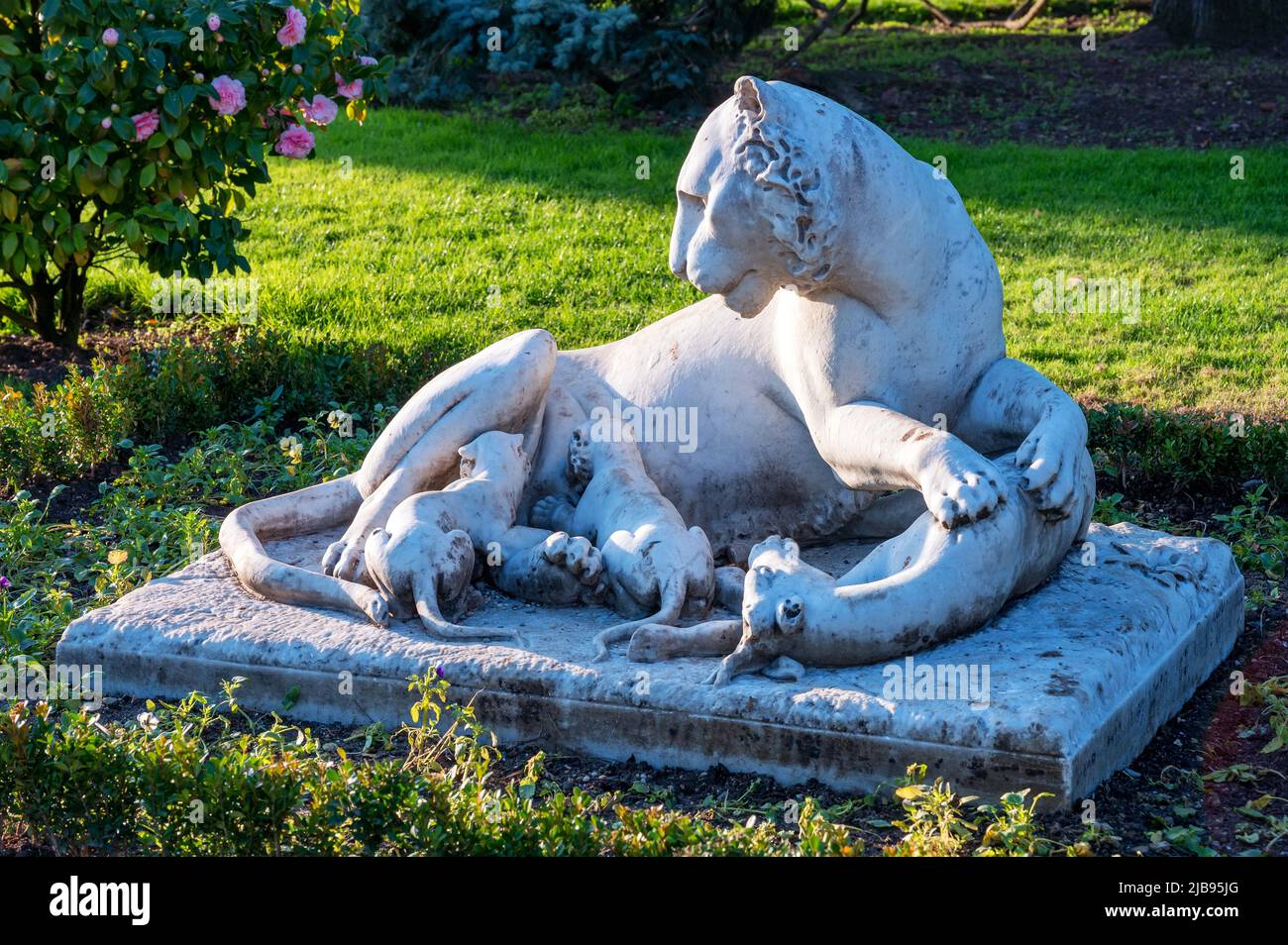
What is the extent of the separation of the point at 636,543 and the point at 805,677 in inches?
27.8

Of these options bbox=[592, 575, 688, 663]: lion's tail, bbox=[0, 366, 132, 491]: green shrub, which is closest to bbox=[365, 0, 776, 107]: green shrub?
bbox=[0, 366, 132, 491]: green shrub

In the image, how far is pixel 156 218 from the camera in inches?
336

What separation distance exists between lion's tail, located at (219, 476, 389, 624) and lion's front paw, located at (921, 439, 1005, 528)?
1.66m

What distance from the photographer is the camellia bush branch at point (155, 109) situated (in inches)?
314

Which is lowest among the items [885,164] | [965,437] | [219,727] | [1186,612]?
[219,727]

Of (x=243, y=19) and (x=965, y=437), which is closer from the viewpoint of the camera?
(x=965, y=437)

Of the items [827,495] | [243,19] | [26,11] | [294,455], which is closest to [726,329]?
[827,495]

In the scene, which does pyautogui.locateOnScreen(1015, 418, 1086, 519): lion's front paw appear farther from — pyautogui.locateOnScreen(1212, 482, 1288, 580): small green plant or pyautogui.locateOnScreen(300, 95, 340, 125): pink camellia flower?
pyautogui.locateOnScreen(300, 95, 340, 125): pink camellia flower

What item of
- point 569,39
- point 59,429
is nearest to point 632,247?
point 569,39

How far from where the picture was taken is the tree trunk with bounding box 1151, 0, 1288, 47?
14.2 meters

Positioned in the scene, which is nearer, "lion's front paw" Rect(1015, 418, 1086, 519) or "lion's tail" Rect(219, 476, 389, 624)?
"lion's front paw" Rect(1015, 418, 1086, 519)

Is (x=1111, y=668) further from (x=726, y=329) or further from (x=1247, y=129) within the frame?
(x=1247, y=129)

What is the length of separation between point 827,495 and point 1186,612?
1.13 m

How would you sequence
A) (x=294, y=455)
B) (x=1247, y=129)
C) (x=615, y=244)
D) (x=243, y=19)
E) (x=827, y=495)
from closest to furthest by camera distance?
(x=827, y=495) < (x=294, y=455) < (x=243, y=19) < (x=615, y=244) < (x=1247, y=129)
